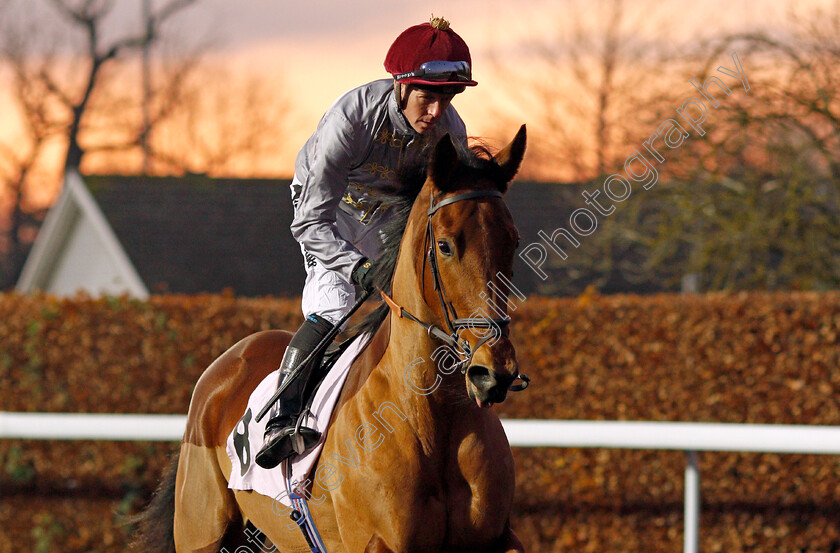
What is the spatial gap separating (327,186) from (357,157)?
0.16m

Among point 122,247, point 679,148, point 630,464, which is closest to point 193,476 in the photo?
point 630,464

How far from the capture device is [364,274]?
2.85m

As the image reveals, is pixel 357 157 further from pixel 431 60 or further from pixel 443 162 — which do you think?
pixel 443 162

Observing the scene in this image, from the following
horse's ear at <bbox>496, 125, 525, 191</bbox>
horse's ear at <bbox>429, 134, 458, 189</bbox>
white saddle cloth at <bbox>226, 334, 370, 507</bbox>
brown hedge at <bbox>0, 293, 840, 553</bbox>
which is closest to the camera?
horse's ear at <bbox>429, 134, 458, 189</bbox>

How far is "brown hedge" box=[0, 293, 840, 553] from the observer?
5543 millimetres

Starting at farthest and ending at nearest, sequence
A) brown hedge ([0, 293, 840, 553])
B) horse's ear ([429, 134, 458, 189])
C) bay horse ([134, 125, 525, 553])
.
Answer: brown hedge ([0, 293, 840, 553]) → horse's ear ([429, 134, 458, 189]) → bay horse ([134, 125, 525, 553])

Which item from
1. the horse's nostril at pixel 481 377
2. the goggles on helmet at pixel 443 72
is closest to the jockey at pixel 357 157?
the goggles on helmet at pixel 443 72

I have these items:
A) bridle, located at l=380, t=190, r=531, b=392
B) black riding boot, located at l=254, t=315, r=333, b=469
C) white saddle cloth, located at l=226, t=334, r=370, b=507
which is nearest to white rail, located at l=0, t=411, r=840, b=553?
white saddle cloth, located at l=226, t=334, r=370, b=507

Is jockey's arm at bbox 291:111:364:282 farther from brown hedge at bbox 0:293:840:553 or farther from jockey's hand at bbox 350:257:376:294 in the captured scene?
brown hedge at bbox 0:293:840:553

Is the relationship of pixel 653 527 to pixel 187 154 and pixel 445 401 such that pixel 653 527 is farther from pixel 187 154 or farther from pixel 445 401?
pixel 187 154

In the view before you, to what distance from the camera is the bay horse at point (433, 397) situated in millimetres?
2369

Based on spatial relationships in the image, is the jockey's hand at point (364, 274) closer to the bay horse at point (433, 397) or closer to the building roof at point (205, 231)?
the bay horse at point (433, 397)

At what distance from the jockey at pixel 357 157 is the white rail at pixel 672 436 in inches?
73.6

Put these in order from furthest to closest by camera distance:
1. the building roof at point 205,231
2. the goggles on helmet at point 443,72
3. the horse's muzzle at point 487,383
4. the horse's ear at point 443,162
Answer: the building roof at point 205,231
the goggles on helmet at point 443,72
the horse's ear at point 443,162
the horse's muzzle at point 487,383
